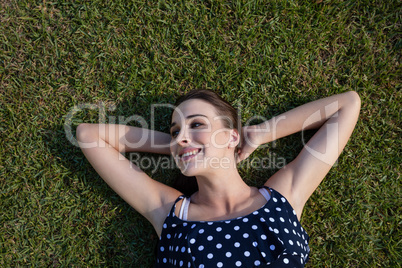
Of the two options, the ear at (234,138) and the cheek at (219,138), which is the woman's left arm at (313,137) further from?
the cheek at (219,138)

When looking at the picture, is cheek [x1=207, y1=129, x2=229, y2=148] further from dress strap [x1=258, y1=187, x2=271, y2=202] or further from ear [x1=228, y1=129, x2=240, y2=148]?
dress strap [x1=258, y1=187, x2=271, y2=202]

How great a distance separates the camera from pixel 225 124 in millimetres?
3184

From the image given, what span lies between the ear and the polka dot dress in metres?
0.63

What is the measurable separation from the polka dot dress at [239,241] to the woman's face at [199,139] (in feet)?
1.76

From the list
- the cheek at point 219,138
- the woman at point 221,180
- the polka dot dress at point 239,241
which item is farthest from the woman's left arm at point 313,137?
the cheek at point 219,138

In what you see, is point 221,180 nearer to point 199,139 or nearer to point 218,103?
point 199,139

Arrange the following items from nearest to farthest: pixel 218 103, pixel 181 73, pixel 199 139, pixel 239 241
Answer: pixel 239 241 → pixel 199 139 → pixel 218 103 → pixel 181 73

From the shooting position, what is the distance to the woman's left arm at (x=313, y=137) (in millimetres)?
3275

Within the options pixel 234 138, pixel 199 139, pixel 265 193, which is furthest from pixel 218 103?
pixel 265 193

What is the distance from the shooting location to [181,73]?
3830 mm

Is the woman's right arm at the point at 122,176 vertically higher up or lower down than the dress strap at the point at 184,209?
higher up

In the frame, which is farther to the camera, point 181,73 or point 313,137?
point 181,73

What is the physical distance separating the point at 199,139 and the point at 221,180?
500 millimetres

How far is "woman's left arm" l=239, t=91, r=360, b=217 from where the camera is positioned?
10.7ft
